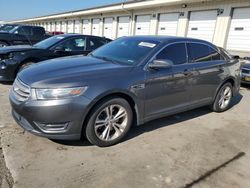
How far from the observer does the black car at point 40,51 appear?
6742 mm

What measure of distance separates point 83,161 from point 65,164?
0.23m

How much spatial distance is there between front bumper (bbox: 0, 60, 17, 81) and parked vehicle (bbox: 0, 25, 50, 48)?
547 cm

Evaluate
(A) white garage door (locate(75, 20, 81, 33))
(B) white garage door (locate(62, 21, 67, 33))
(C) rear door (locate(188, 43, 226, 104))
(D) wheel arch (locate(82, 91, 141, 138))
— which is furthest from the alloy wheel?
(B) white garage door (locate(62, 21, 67, 33))

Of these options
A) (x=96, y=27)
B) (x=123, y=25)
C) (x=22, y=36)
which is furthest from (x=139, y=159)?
(x=96, y=27)

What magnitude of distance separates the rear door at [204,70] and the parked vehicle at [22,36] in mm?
9153

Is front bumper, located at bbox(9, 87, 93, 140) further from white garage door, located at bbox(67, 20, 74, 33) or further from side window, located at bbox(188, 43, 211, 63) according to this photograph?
white garage door, located at bbox(67, 20, 74, 33)

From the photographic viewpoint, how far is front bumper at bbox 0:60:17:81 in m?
6.67

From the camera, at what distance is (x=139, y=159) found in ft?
11.3

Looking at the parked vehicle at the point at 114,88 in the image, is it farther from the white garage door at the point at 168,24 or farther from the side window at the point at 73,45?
the white garage door at the point at 168,24

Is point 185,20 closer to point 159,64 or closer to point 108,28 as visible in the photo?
point 108,28

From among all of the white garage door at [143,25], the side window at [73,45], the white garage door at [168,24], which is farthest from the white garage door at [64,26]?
the side window at [73,45]

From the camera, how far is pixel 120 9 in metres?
22.7

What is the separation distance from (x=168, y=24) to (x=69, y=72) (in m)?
15.9

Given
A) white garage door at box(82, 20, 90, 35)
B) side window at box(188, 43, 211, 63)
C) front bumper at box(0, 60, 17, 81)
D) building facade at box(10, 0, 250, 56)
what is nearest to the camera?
side window at box(188, 43, 211, 63)
